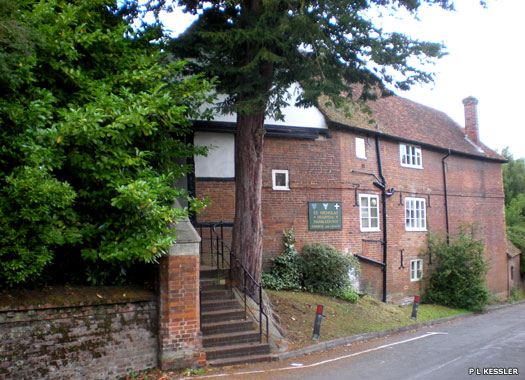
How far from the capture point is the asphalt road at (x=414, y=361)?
820 centimetres

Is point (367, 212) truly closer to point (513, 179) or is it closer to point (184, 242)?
point (184, 242)

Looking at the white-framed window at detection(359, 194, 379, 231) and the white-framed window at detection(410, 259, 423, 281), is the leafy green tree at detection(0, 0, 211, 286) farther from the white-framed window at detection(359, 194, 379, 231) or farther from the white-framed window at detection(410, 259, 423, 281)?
the white-framed window at detection(410, 259, 423, 281)

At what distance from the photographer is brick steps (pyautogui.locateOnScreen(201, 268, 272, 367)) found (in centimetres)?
895

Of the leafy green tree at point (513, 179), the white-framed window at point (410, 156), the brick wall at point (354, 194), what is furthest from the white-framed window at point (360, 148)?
the leafy green tree at point (513, 179)

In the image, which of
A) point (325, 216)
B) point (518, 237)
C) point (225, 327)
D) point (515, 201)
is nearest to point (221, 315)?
point (225, 327)

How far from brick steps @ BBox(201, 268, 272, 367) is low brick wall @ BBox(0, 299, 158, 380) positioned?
51.1 inches

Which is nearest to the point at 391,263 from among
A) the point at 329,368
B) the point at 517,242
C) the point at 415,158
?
the point at 415,158

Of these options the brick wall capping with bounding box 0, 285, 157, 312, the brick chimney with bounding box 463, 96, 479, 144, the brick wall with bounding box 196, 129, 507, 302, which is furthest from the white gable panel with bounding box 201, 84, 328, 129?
the brick chimney with bounding box 463, 96, 479, 144

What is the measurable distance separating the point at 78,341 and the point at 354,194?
38.9ft

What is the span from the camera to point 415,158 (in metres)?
20.8

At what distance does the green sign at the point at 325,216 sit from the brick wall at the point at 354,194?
17 centimetres

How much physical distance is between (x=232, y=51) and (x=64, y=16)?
409 cm

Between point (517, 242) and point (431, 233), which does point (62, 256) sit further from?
point (517, 242)

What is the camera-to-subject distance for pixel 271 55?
371 inches
